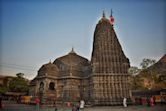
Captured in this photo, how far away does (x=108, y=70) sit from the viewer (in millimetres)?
29500

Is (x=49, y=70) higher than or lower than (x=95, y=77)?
higher

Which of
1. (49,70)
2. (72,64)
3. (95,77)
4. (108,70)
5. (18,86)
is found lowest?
(18,86)

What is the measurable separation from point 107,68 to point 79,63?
831 centimetres

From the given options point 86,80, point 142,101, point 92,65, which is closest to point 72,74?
point 86,80

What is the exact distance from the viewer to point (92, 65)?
99.1 ft

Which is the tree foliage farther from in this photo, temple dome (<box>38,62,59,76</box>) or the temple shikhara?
temple dome (<box>38,62,59,76</box>)

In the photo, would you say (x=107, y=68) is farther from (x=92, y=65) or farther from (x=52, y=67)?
(x=52, y=67)

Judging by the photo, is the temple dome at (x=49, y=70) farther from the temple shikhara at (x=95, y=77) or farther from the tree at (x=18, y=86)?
the tree at (x=18, y=86)

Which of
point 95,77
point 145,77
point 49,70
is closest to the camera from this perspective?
point 95,77

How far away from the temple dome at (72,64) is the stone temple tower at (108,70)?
4.65 m

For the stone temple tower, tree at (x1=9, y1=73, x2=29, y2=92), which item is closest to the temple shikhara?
the stone temple tower

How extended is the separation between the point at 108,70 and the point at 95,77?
230 cm

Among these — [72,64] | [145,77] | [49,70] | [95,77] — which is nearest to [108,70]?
[95,77]

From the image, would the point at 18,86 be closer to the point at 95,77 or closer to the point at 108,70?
the point at 95,77
